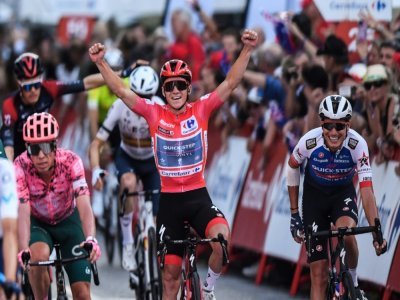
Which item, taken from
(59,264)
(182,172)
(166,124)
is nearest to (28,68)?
(166,124)

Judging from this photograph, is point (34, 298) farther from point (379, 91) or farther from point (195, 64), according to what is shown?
point (195, 64)

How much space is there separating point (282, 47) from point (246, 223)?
219 cm

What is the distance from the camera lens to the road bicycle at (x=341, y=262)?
10.7 metres

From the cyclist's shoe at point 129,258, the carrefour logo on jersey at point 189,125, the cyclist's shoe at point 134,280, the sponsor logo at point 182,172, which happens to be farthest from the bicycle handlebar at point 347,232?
the cyclist's shoe at point 129,258

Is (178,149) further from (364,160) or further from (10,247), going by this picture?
(10,247)

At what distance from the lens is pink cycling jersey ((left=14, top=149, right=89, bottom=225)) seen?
10491 millimetres

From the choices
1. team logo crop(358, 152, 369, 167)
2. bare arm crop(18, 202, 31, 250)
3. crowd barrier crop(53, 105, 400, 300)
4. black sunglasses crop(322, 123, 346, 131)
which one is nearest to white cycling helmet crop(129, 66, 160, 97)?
crowd barrier crop(53, 105, 400, 300)

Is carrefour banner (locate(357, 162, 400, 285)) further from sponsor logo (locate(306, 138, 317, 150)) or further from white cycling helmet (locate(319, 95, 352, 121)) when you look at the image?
white cycling helmet (locate(319, 95, 352, 121))

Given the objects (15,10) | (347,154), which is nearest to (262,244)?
(347,154)

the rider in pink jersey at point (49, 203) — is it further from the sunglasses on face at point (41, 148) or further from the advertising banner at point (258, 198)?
the advertising banner at point (258, 198)

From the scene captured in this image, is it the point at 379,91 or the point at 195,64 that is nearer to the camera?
the point at 379,91

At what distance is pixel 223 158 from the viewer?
1688 cm

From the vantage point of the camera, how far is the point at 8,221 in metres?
8.49

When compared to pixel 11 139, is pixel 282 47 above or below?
above
